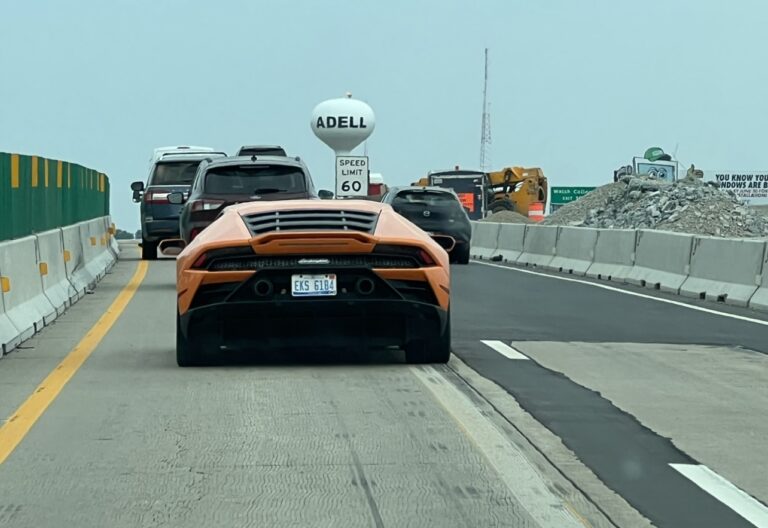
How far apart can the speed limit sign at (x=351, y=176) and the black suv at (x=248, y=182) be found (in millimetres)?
26308

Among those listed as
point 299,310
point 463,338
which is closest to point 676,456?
point 299,310

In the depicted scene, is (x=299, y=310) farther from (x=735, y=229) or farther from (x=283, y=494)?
(x=735, y=229)

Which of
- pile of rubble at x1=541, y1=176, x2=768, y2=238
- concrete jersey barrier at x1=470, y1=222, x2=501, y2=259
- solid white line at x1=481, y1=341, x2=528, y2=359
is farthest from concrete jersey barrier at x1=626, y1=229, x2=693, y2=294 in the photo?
pile of rubble at x1=541, y1=176, x2=768, y2=238

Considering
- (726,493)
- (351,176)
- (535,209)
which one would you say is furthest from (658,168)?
(726,493)

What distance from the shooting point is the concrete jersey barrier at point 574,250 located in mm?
29391

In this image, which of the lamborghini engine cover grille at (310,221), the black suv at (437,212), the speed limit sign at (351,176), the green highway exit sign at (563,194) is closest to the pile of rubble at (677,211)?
the speed limit sign at (351,176)

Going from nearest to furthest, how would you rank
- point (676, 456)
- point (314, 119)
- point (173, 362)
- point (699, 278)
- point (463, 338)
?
point (676, 456) < point (173, 362) < point (463, 338) < point (699, 278) < point (314, 119)

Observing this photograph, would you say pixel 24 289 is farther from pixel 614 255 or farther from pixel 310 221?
pixel 614 255

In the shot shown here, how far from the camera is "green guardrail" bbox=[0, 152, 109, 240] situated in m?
18.4

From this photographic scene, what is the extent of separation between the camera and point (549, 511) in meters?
6.95

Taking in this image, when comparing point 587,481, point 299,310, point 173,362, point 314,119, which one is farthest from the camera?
point 314,119

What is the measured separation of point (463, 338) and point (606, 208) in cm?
3648

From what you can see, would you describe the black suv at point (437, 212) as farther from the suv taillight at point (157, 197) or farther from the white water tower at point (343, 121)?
the white water tower at point (343, 121)

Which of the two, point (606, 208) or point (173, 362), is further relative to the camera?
point (606, 208)
